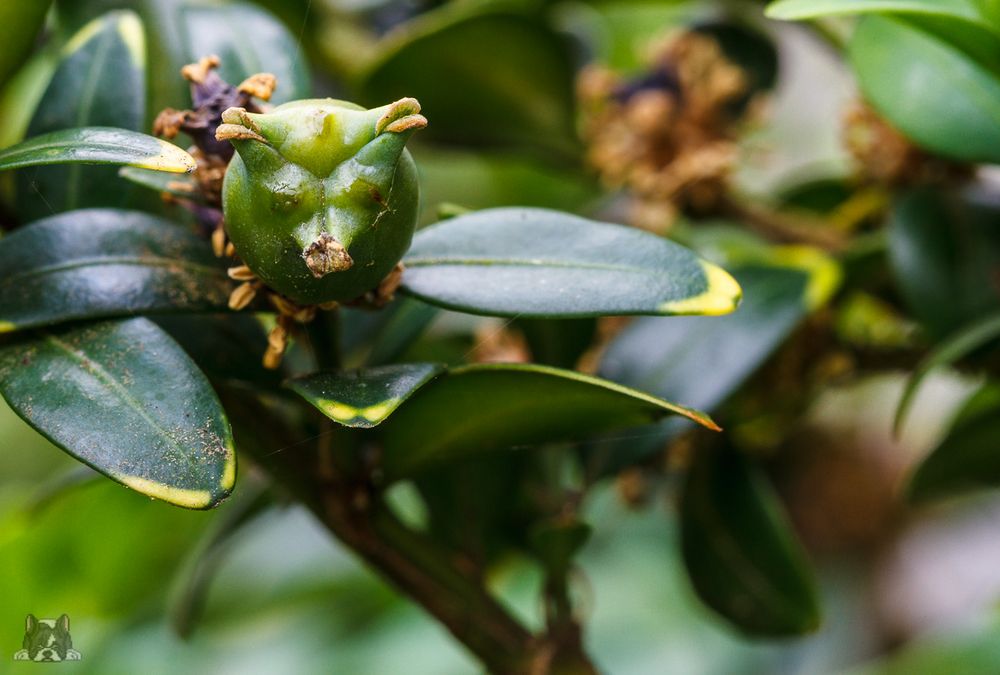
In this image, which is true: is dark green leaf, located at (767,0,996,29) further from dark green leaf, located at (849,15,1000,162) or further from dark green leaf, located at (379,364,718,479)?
dark green leaf, located at (379,364,718,479)

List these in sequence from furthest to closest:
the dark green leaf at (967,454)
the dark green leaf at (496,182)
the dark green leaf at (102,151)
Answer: the dark green leaf at (496,182), the dark green leaf at (967,454), the dark green leaf at (102,151)

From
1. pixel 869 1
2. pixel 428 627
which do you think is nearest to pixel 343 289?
pixel 869 1

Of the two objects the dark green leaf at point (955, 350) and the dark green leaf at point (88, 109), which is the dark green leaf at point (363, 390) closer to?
the dark green leaf at point (88, 109)

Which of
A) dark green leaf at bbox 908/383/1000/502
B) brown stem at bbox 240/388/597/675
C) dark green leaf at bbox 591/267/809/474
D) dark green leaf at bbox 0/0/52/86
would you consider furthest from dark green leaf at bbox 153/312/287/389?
dark green leaf at bbox 908/383/1000/502

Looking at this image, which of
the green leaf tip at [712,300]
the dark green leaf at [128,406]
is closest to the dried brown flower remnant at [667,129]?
the green leaf tip at [712,300]

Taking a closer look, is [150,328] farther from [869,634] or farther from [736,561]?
[869,634]
